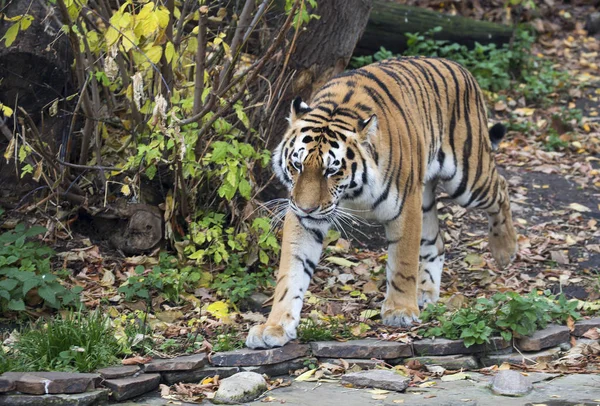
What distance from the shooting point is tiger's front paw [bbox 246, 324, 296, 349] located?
188 inches

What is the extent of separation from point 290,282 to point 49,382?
1494 millimetres

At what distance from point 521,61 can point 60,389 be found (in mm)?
8823

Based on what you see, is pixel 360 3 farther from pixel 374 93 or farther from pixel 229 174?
pixel 229 174

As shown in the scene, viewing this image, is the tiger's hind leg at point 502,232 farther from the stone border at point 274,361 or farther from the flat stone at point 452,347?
the flat stone at point 452,347

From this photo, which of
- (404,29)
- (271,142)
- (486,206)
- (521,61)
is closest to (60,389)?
(271,142)

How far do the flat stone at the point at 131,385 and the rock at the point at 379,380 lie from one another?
3.17ft

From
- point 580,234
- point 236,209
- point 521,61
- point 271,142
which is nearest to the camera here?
point 236,209

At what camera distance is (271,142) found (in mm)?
6621

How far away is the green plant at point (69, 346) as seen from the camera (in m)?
4.44

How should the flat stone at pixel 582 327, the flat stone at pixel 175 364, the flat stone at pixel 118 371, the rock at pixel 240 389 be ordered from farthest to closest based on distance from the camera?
1. the flat stone at pixel 582 327
2. the flat stone at pixel 175 364
3. the flat stone at pixel 118 371
4. the rock at pixel 240 389

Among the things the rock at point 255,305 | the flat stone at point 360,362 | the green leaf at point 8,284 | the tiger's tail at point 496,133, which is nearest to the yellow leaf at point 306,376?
the flat stone at point 360,362

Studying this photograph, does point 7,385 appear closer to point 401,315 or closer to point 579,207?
point 401,315

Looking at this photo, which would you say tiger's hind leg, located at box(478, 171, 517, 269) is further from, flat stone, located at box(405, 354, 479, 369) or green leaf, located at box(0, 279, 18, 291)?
green leaf, located at box(0, 279, 18, 291)

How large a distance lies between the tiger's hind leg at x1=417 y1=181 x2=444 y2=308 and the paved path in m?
1.51
